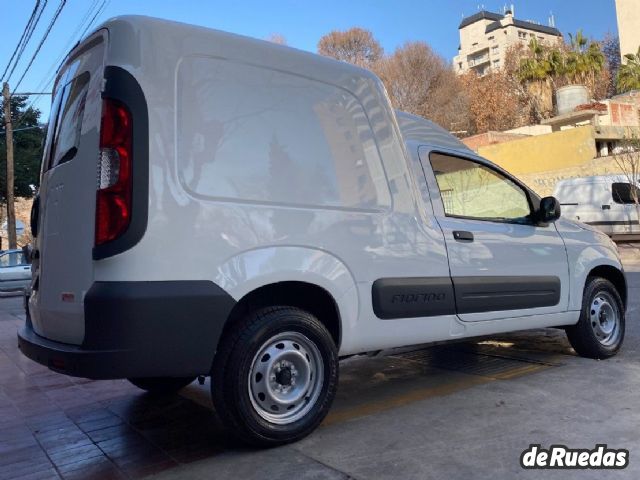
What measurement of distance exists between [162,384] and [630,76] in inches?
1352

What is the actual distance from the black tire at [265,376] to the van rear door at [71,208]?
2.62 feet

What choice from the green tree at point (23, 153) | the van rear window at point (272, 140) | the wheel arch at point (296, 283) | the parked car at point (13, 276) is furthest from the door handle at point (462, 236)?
the green tree at point (23, 153)

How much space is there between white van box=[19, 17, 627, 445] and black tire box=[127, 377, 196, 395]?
3.59ft

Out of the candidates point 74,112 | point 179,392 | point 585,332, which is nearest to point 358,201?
point 74,112

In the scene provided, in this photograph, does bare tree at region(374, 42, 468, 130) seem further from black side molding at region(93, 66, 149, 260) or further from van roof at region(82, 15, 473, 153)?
black side molding at region(93, 66, 149, 260)

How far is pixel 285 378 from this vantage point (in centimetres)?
345

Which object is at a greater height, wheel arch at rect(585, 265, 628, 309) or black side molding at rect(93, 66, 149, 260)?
black side molding at rect(93, 66, 149, 260)

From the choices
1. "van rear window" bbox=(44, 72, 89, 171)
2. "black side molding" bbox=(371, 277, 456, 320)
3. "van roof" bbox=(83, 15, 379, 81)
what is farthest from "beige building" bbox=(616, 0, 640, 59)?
"van rear window" bbox=(44, 72, 89, 171)

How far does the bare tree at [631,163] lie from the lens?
16.8 m

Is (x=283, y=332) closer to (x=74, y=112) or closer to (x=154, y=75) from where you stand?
(x=154, y=75)

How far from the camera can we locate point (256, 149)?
3.38 meters

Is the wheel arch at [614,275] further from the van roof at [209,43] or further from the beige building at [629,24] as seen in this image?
the beige building at [629,24]

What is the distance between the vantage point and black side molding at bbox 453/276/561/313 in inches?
169

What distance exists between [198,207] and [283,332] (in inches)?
35.0
